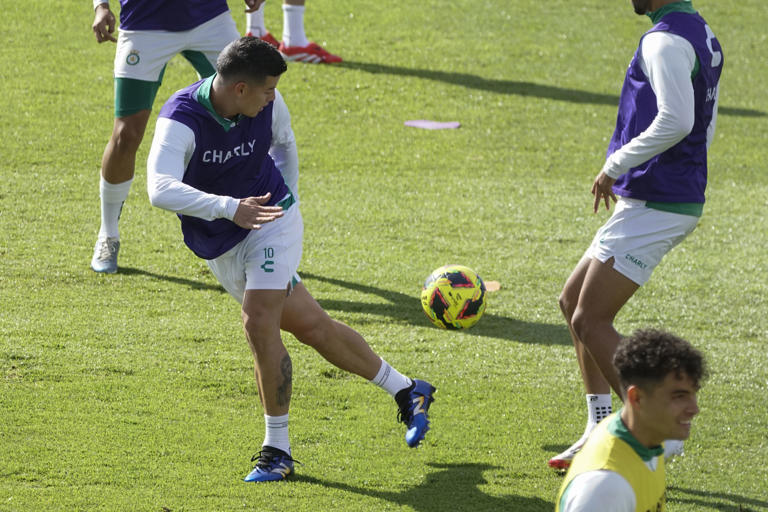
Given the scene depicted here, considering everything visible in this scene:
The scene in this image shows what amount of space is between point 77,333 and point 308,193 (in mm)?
3572

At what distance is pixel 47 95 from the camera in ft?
39.3

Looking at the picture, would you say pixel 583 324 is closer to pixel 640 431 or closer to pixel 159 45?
pixel 640 431

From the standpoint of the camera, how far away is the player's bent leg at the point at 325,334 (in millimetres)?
5500

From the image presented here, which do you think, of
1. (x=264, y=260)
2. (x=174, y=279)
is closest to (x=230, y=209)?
(x=264, y=260)

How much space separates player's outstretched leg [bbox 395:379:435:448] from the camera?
5590mm

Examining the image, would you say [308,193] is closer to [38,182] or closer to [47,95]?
[38,182]

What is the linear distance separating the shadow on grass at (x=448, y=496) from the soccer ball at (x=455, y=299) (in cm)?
167

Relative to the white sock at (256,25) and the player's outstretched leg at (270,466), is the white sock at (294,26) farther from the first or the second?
the player's outstretched leg at (270,466)

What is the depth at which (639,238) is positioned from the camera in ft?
17.1

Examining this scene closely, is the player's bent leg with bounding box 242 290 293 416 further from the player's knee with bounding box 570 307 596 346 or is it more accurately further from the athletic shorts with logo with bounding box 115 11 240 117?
the athletic shorts with logo with bounding box 115 11 240 117

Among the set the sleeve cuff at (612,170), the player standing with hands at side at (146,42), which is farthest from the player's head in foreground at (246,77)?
the player standing with hands at side at (146,42)

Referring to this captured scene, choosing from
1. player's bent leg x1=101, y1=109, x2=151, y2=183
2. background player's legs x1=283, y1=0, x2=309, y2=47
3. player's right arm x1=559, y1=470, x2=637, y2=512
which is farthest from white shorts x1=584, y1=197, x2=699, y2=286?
background player's legs x1=283, y1=0, x2=309, y2=47

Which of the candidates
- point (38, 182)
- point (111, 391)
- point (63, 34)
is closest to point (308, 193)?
point (38, 182)

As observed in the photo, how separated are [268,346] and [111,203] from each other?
10.9 feet
